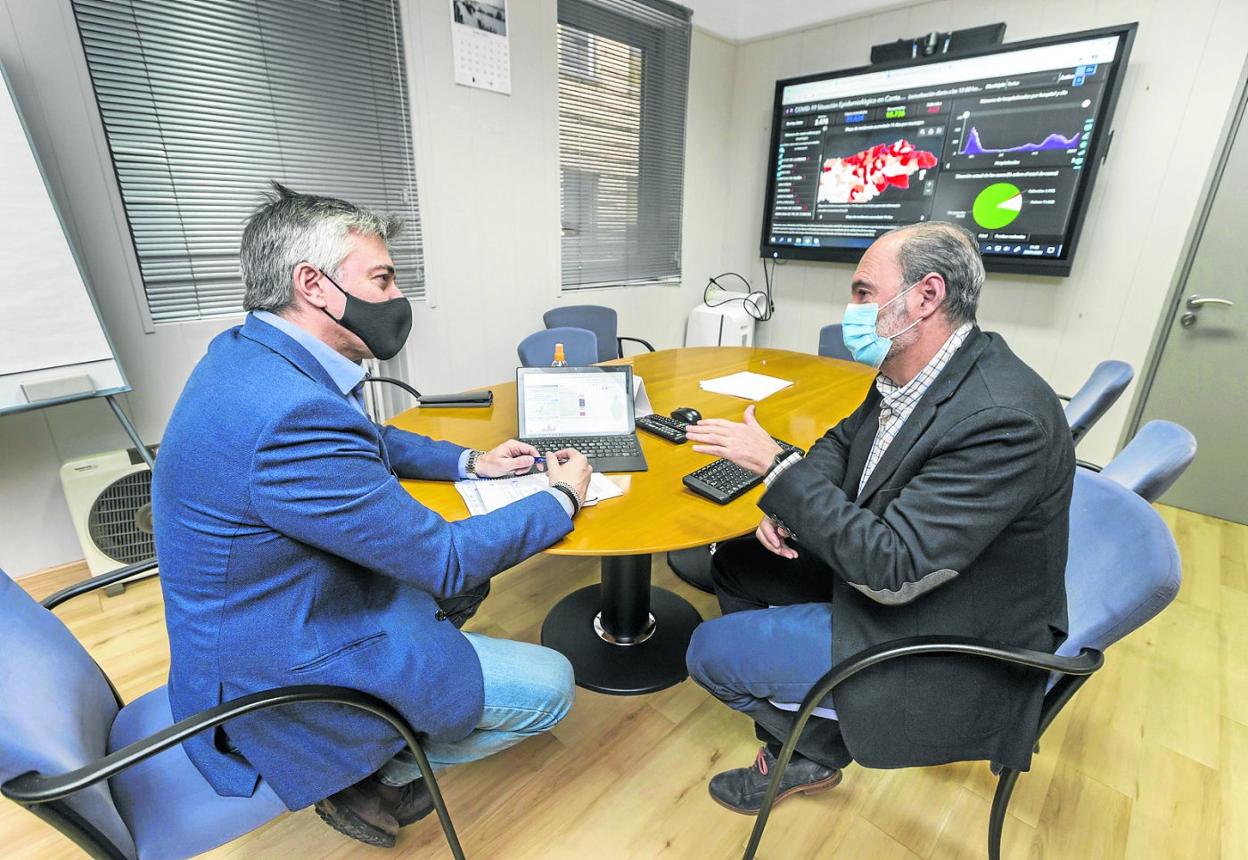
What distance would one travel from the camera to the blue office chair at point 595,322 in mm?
3088

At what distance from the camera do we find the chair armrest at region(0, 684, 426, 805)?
65 centimetres

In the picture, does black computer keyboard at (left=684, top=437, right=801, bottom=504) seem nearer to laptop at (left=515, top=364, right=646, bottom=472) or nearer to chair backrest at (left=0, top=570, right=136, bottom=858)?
laptop at (left=515, top=364, right=646, bottom=472)

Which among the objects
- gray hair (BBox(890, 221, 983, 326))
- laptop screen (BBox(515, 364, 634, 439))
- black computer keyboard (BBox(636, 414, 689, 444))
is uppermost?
gray hair (BBox(890, 221, 983, 326))

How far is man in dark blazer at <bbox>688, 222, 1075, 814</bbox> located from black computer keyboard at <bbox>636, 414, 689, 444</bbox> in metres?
0.41

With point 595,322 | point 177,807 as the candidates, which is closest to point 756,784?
point 177,807

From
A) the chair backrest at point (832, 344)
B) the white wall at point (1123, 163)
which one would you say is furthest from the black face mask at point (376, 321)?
the white wall at point (1123, 163)

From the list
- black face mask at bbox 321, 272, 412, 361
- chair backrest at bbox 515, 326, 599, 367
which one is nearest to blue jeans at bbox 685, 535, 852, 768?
black face mask at bbox 321, 272, 412, 361

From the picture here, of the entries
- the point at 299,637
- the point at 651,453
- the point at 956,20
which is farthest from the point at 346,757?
the point at 956,20

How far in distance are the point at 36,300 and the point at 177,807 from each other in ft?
5.73

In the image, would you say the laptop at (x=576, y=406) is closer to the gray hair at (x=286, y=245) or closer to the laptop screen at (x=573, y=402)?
the laptop screen at (x=573, y=402)

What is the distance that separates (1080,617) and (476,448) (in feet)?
4.57

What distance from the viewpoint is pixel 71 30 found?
1.80 meters

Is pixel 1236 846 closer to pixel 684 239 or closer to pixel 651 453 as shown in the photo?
pixel 651 453

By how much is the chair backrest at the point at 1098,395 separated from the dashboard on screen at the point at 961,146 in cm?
130
